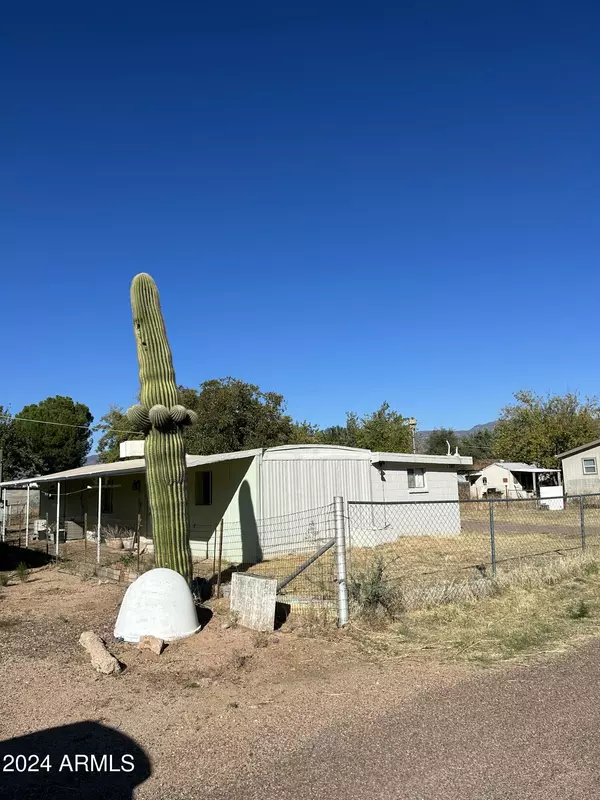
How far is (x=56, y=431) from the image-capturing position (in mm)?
43375

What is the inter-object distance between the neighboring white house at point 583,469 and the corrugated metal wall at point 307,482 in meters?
17.7

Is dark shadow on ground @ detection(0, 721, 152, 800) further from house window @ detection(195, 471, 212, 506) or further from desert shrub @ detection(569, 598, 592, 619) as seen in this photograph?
house window @ detection(195, 471, 212, 506)

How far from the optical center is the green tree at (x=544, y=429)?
128 ft

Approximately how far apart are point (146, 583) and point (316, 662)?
7.51 ft

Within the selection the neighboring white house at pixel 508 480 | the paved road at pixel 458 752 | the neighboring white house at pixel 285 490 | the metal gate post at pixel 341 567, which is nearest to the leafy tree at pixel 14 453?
the neighboring white house at pixel 285 490

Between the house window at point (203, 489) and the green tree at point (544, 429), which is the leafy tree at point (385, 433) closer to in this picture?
the green tree at point (544, 429)

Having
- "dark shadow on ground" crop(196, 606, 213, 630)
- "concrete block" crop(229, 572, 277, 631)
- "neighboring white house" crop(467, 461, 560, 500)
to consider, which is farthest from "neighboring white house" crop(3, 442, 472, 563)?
"neighboring white house" crop(467, 461, 560, 500)

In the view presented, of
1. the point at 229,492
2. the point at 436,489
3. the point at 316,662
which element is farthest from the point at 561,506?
the point at 316,662

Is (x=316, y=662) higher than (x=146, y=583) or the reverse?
the reverse

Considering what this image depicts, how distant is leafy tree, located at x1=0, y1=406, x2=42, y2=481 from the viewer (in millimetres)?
37487

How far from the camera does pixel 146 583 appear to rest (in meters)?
6.86

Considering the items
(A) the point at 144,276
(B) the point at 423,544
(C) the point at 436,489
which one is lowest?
(B) the point at 423,544

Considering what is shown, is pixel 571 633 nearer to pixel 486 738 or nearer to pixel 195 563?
pixel 486 738

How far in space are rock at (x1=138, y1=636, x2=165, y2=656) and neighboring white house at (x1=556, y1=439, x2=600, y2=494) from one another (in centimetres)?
2782
